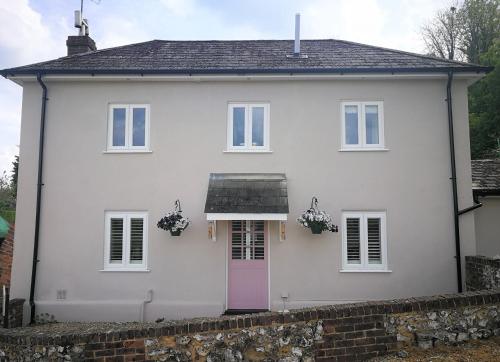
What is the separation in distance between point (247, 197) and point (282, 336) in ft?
15.8

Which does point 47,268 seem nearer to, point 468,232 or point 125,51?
point 125,51

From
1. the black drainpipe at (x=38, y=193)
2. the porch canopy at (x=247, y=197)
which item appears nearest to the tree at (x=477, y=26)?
the porch canopy at (x=247, y=197)

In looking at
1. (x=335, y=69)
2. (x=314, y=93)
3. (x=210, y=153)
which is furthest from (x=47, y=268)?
(x=335, y=69)

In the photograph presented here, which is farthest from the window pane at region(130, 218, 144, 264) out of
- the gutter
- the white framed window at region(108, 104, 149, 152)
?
the gutter

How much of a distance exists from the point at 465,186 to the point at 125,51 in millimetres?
11264

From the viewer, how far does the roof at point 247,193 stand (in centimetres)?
941

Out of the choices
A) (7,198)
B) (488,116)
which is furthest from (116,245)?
(488,116)

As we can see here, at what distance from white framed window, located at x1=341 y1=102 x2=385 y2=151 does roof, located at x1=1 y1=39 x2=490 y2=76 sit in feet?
3.33

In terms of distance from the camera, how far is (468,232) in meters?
10.1

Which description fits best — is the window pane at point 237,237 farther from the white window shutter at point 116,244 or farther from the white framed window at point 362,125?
the white framed window at point 362,125

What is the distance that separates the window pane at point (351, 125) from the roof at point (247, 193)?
2221 mm

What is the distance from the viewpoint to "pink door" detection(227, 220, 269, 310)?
33.8ft

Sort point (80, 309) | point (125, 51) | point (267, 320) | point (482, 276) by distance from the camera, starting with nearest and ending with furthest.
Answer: point (267, 320) < point (482, 276) < point (80, 309) < point (125, 51)

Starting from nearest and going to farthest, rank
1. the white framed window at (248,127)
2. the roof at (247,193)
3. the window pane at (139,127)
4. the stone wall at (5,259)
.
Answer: the roof at (247,193) < the white framed window at (248,127) < the window pane at (139,127) < the stone wall at (5,259)
